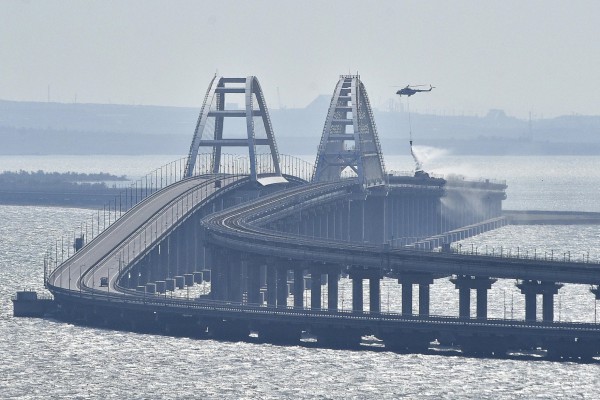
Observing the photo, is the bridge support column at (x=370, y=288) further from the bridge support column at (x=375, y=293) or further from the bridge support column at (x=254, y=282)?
the bridge support column at (x=254, y=282)

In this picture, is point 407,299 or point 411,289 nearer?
point 407,299

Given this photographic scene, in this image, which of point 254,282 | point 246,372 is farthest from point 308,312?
point 254,282

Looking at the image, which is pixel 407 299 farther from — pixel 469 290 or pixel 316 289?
pixel 316 289

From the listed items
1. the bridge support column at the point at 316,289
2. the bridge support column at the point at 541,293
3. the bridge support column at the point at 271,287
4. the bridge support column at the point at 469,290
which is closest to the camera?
the bridge support column at the point at 541,293

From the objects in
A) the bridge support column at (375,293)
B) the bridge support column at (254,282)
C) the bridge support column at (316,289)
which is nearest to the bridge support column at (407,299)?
the bridge support column at (375,293)

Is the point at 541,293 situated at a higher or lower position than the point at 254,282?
lower

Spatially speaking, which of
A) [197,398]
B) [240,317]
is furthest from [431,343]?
[197,398]
